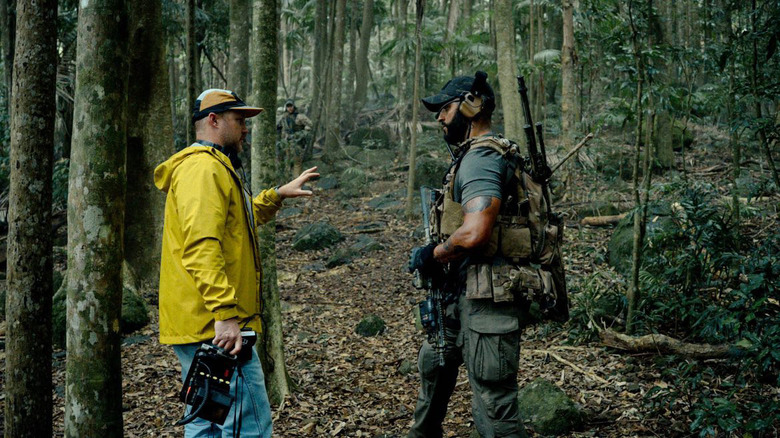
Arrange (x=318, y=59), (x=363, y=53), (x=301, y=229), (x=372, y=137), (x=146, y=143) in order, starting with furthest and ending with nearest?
(x=363, y=53)
(x=372, y=137)
(x=318, y=59)
(x=301, y=229)
(x=146, y=143)

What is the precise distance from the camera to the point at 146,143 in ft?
27.6

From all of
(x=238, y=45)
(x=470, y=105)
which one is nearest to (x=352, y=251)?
(x=238, y=45)

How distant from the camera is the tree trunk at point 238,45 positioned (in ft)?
28.9

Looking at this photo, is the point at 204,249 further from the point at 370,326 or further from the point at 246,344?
the point at 370,326

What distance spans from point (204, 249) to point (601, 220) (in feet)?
28.2

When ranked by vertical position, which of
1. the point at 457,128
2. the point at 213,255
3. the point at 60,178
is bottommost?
the point at 213,255

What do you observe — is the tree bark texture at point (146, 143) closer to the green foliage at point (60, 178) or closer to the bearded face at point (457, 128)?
the green foliage at point (60, 178)

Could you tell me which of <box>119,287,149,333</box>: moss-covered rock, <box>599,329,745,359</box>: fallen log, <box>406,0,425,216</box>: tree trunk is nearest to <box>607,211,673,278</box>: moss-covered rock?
<box>599,329,745,359</box>: fallen log

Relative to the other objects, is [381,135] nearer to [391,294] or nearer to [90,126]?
[391,294]

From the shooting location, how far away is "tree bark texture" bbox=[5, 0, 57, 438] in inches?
132

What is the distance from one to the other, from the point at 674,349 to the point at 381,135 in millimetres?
16984

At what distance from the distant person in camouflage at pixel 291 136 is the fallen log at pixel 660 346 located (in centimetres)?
1181

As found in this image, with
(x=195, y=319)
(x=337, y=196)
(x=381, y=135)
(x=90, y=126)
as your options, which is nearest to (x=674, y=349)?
(x=195, y=319)

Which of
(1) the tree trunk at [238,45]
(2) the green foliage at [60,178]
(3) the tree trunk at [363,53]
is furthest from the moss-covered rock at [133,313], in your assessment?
(3) the tree trunk at [363,53]
